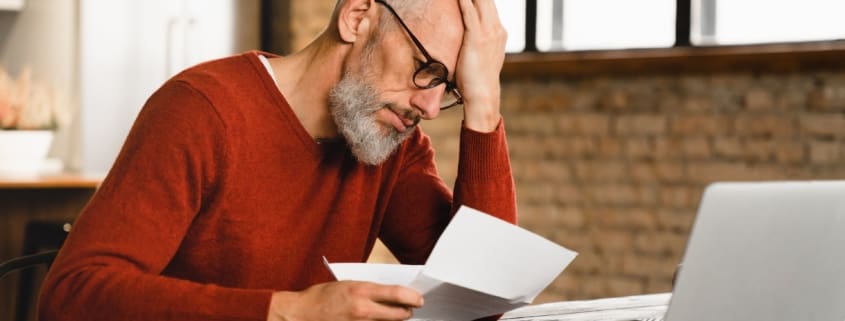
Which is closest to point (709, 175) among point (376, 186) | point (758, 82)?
point (758, 82)

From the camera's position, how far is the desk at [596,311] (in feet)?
5.88

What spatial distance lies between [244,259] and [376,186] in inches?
11.0

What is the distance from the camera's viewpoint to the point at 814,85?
11.9 feet

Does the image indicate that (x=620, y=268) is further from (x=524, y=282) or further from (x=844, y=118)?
(x=524, y=282)

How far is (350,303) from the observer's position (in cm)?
130

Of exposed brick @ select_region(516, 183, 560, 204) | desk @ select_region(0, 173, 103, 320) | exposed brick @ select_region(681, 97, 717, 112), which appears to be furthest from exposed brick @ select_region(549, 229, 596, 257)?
desk @ select_region(0, 173, 103, 320)

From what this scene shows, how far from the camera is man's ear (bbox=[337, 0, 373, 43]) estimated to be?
170 centimetres

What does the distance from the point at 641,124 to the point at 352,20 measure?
8.31 feet

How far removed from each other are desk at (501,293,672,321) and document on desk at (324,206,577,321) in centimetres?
31

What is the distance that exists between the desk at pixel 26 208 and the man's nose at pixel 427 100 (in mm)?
2439

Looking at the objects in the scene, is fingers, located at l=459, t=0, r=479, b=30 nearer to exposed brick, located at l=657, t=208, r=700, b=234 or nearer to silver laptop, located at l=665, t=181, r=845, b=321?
silver laptop, located at l=665, t=181, r=845, b=321

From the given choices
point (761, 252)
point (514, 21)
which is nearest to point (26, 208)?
point (514, 21)

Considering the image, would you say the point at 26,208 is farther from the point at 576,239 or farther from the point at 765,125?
the point at 765,125

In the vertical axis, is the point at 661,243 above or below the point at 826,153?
below
